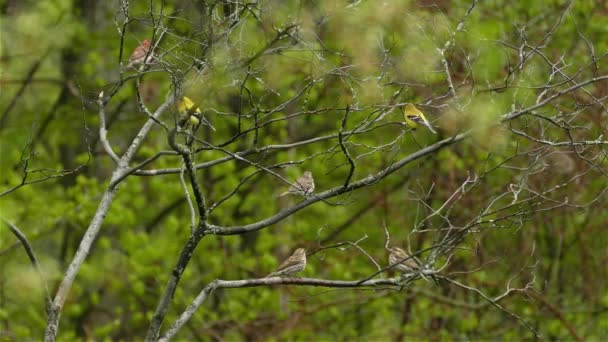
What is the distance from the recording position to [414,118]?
7703 millimetres

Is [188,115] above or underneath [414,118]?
underneath

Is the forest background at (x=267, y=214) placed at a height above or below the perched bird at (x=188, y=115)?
above

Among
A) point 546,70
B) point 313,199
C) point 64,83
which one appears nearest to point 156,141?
point 64,83

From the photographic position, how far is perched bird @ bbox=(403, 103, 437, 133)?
7.35m

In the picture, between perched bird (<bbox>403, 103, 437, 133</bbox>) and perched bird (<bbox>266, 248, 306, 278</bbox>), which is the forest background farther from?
perched bird (<bbox>403, 103, 437, 133</bbox>)

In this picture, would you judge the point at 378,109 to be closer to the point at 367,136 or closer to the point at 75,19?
the point at 367,136

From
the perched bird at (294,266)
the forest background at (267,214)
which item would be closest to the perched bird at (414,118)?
the perched bird at (294,266)

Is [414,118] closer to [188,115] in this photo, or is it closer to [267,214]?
[188,115]

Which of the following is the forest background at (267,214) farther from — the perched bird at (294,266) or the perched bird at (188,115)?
the perched bird at (188,115)

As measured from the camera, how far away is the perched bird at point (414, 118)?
735 cm

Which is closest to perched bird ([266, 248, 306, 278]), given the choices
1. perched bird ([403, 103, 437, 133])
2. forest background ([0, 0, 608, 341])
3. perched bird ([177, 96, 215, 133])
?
perched bird ([403, 103, 437, 133])

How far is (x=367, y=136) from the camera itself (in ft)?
48.8

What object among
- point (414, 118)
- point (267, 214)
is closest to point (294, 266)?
point (414, 118)

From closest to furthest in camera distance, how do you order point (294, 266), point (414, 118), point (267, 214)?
1. point (414, 118)
2. point (294, 266)
3. point (267, 214)
